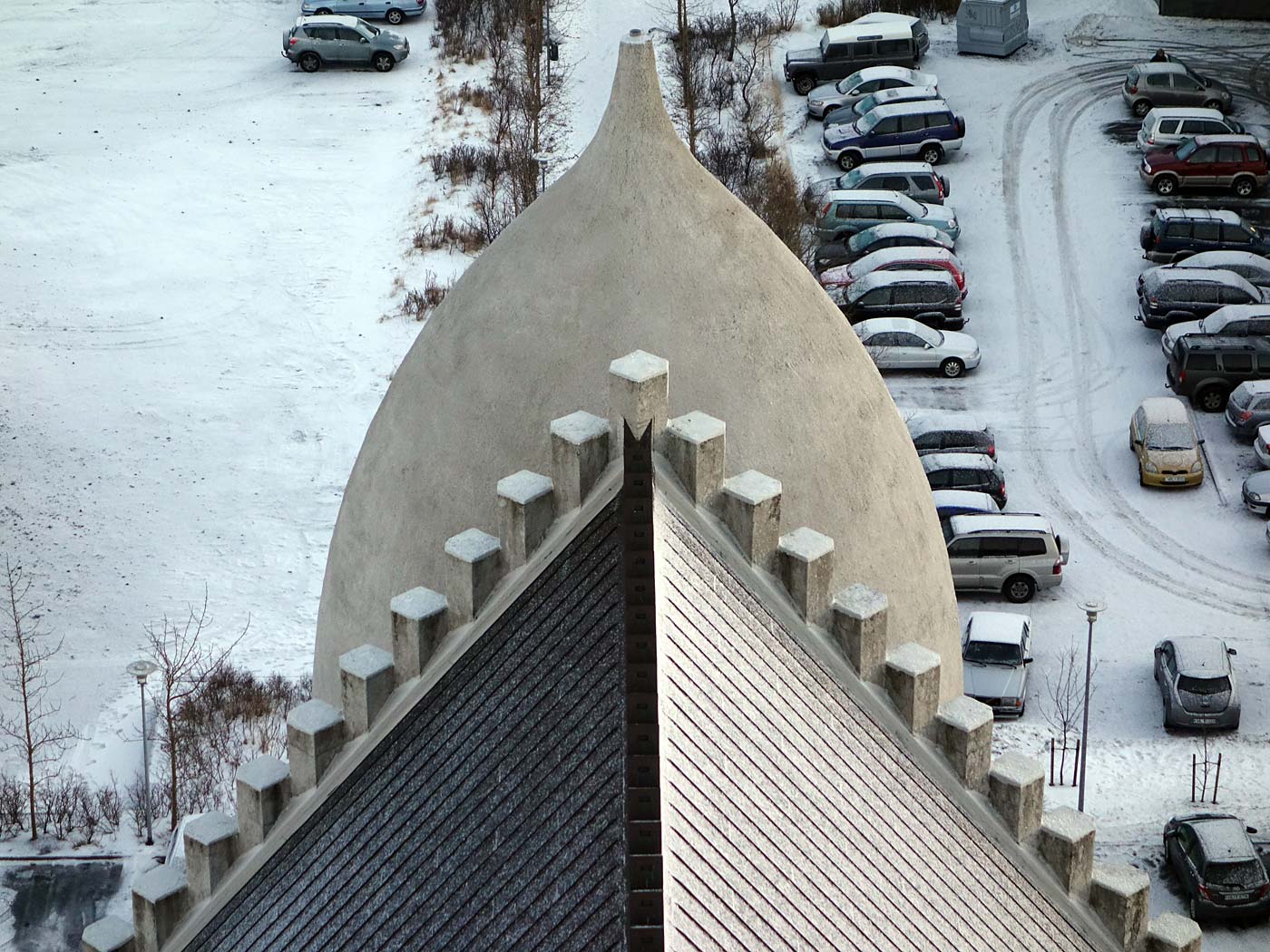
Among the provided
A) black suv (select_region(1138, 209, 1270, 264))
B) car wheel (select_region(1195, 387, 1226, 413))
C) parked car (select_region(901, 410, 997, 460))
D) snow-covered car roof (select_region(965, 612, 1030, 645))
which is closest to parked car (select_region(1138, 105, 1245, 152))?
black suv (select_region(1138, 209, 1270, 264))

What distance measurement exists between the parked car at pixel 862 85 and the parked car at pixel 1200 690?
33.4m

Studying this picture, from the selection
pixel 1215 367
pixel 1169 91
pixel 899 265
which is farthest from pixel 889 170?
pixel 1215 367

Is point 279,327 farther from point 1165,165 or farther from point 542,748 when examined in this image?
point 542,748

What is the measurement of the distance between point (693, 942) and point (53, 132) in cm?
6362

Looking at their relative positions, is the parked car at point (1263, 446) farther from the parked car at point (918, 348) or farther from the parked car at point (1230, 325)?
the parked car at point (918, 348)

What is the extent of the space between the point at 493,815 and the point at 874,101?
57565 mm

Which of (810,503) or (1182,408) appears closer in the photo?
(810,503)

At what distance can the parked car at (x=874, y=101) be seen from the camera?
67750mm

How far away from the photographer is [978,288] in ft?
192

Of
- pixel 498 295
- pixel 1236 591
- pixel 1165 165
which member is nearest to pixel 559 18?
pixel 1165 165

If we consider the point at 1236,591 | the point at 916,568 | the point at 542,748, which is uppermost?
the point at 542,748

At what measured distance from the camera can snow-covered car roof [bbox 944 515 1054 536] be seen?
44.5 meters

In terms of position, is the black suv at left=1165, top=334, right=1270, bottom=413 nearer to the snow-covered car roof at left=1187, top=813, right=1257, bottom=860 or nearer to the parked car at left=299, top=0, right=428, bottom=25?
the snow-covered car roof at left=1187, top=813, right=1257, bottom=860

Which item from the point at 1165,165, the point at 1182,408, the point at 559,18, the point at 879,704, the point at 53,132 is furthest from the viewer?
the point at 559,18
